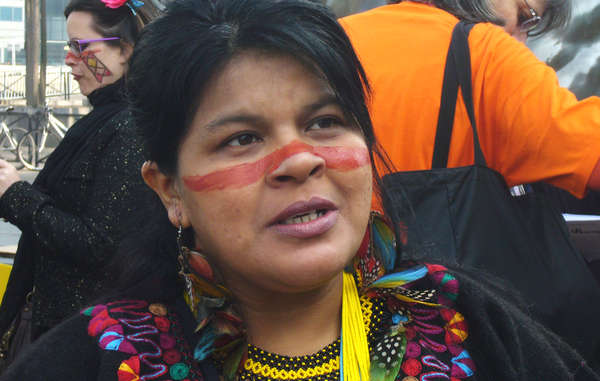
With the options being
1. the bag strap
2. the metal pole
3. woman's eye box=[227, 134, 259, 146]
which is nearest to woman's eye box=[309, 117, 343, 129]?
woman's eye box=[227, 134, 259, 146]

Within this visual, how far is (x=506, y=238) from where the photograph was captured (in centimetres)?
186

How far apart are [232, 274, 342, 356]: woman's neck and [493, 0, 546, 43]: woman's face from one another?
129 cm

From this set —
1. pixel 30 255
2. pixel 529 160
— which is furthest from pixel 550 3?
pixel 30 255

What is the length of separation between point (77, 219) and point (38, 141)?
36.7 feet

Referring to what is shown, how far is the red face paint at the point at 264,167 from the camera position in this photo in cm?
119

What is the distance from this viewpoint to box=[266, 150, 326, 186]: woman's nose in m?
1.16

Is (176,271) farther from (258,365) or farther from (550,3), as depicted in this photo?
(550,3)

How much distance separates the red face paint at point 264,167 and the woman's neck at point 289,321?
252 millimetres

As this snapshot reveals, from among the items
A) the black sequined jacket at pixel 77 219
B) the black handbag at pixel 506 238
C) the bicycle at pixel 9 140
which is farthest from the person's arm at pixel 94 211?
the bicycle at pixel 9 140

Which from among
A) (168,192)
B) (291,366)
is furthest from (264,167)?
(291,366)

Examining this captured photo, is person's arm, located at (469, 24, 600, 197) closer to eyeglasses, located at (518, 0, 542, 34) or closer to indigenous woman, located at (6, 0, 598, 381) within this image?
eyeglasses, located at (518, 0, 542, 34)

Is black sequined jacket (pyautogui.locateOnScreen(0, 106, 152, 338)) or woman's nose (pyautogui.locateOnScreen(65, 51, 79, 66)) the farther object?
woman's nose (pyautogui.locateOnScreen(65, 51, 79, 66))

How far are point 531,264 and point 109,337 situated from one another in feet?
3.89

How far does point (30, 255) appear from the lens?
2.41 metres
